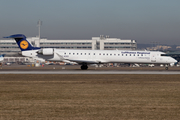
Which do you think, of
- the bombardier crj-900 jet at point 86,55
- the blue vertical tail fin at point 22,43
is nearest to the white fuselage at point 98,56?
the bombardier crj-900 jet at point 86,55

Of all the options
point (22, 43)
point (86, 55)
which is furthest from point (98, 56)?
point (22, 43)

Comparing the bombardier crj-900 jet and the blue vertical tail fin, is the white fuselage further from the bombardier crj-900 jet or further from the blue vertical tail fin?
the blue vertical tail fin

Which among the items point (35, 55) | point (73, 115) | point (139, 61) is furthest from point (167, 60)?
point (73, 115)

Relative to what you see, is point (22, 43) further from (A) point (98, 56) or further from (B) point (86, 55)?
(A) point (98, 56)

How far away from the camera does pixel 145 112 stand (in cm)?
1154

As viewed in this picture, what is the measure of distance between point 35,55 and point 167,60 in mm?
22385

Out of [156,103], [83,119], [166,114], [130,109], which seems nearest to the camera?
[83,119]

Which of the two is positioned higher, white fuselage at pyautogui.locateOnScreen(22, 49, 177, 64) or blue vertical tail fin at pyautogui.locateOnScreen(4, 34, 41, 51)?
blue vertical tail fin at pyautogui.locateOnScreen(4, 34, 41, 51)

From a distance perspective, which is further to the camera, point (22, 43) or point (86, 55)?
point (22, 43)

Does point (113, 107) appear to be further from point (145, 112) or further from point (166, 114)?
point (166, 114)

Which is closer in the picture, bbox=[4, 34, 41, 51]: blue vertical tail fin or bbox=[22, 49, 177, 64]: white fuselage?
bbox=[22, 49, 177, 64]: white fuselage

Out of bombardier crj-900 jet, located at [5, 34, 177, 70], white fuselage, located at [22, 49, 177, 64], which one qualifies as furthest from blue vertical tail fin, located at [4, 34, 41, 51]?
white fuselage, located at [22, 49, 177, 64]

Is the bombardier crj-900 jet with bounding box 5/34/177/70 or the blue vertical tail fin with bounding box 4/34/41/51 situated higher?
the blue vertical tail fin with bounding box 4/34/41/51

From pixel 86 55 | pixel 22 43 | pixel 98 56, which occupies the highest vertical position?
pixel 22 43
